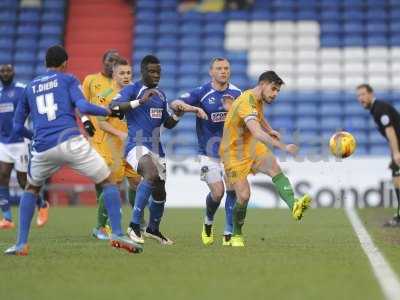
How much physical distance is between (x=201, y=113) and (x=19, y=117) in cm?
202

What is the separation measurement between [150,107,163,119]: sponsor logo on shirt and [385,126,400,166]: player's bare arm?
3.97 metres

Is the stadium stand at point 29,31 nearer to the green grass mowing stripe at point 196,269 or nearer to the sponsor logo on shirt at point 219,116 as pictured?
the green grass mowing stripe at point 196,269

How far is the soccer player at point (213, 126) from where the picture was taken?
372 inches

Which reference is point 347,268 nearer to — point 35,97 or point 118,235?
point 118,235

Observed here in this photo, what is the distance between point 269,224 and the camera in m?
12.4

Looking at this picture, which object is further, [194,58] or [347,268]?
[194,58]

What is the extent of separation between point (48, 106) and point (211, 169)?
2.42m

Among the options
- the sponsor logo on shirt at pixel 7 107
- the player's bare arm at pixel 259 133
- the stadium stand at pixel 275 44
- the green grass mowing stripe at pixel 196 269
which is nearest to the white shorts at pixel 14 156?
the sponsor logo on shirt at pixel 7 107

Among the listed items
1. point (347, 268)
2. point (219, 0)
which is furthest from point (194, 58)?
point (347, 268)

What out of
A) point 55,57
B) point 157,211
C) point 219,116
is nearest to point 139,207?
point 157,211

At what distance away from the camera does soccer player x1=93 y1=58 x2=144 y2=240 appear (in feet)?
33.3

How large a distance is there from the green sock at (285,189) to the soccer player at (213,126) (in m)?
0.71

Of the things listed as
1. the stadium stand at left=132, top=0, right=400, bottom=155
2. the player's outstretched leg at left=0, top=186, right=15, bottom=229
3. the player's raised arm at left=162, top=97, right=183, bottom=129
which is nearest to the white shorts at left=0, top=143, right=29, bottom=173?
the player's outstretched leg at left=0, top=186, right=15, bottom=229

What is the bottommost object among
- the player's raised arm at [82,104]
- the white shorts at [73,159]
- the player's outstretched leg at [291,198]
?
the player's outstretched leg at [291,198]
